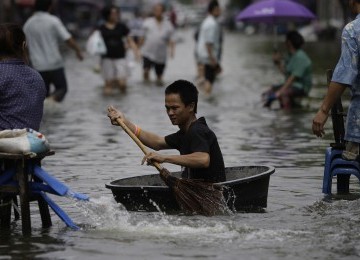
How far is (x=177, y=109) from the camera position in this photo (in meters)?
8.71

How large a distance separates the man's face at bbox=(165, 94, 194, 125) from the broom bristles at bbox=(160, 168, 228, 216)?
0.41 metres

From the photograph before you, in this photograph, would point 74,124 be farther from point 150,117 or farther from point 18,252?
point 18,252

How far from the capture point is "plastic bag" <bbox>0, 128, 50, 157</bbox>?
25.1 feet

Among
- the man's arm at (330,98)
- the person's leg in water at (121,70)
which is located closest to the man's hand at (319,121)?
the man's arm at (330,98)

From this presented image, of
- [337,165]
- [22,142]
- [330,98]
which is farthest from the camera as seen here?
[337,165]

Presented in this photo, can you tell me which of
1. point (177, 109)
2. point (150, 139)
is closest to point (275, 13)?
point (150, 139)

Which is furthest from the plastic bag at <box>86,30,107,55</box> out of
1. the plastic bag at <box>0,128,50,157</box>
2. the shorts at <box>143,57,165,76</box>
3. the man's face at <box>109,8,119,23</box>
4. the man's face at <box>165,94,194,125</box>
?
the plastic bag at <box>0,128,50,157</box>

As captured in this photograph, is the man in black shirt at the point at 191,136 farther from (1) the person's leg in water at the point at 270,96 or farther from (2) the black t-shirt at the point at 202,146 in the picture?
(1) the person's leg in water at the point at 270,96

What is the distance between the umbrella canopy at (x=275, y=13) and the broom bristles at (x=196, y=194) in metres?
12.4

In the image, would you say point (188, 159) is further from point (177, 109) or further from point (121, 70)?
point (121, 70)

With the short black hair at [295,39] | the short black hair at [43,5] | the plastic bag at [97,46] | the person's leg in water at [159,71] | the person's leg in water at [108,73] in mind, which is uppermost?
the short black hair at [43,5]

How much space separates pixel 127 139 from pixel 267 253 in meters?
7.77

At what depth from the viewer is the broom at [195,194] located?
8.56m

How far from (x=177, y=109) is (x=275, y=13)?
40.4 feet
